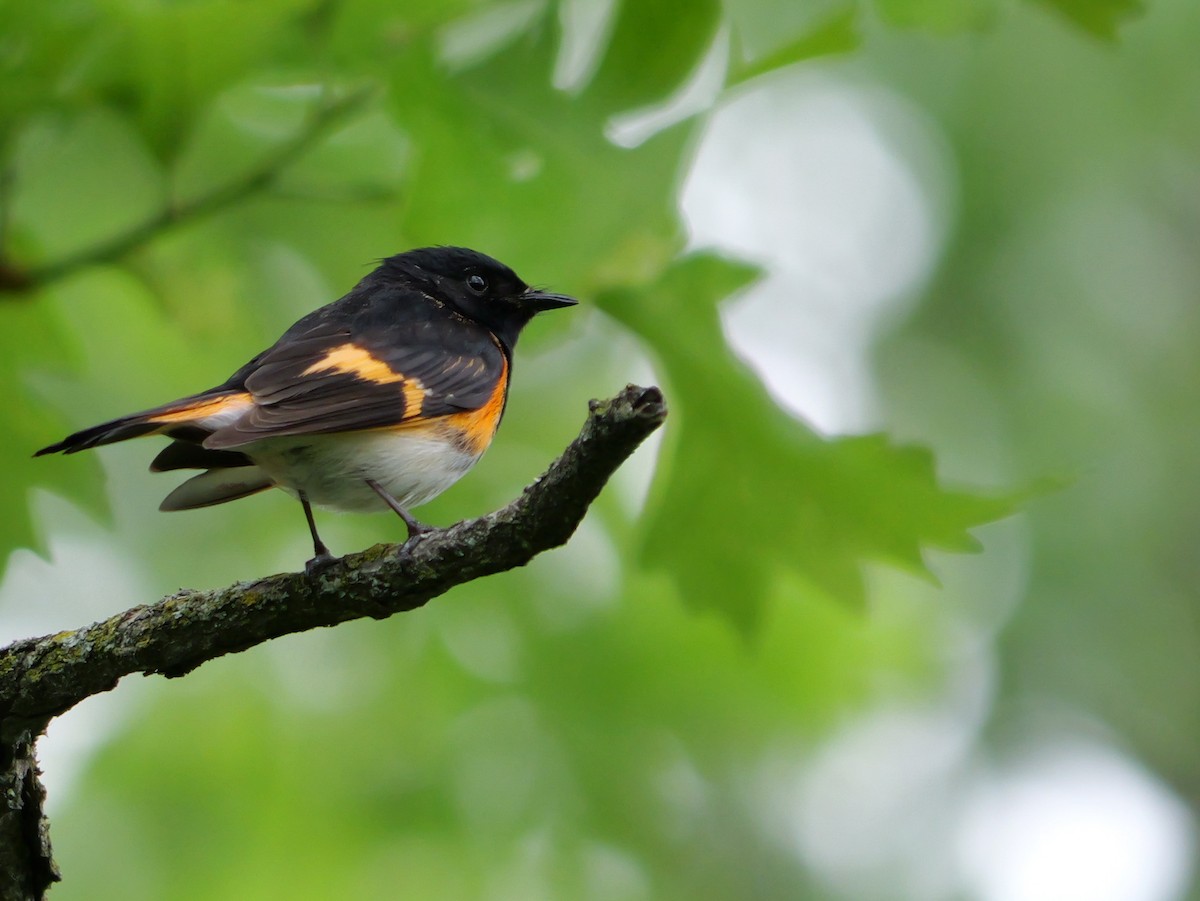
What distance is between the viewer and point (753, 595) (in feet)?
11.8

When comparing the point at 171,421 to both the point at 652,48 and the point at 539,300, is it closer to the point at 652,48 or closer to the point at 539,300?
the point at 652,48

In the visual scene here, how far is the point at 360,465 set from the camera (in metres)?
3.46

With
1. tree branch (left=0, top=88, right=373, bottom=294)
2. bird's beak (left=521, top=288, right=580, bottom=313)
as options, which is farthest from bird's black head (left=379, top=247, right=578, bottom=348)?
tree branch (left=0, top=88, right=373, bottom=294)

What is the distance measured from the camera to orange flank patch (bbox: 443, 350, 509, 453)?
3.63 metres

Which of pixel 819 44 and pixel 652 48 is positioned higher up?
pixel 652 48

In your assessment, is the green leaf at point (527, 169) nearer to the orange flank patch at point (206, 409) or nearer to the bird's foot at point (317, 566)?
the orange flank patch at point (206, 409)

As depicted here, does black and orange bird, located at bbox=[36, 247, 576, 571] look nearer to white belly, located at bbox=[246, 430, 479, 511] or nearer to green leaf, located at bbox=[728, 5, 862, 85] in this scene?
white belly, located at bbox=[246, 430, 479, 511]

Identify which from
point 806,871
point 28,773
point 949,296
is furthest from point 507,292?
point 949,296

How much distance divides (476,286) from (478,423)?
949mm

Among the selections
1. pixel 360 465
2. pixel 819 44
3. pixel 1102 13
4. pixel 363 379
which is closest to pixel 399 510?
pixel 360 465

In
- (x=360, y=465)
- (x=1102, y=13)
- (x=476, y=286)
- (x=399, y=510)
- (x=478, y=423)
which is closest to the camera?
(x=1102, y=13)

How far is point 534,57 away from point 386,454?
1182mm

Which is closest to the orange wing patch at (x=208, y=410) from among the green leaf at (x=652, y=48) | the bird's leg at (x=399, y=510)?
the bird's leg at (x=399, y=510)

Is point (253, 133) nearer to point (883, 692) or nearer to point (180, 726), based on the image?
point (180, 726)
